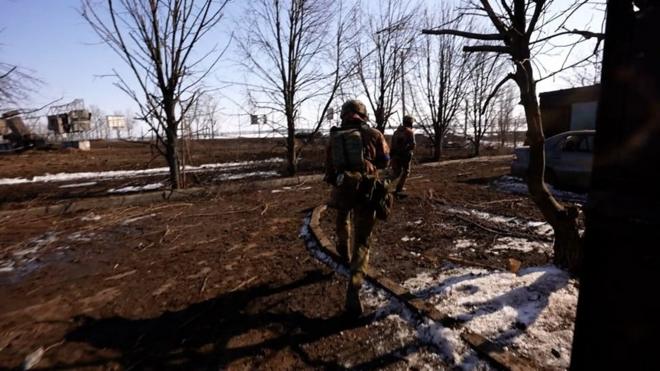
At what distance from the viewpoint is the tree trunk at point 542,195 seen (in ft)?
11.2

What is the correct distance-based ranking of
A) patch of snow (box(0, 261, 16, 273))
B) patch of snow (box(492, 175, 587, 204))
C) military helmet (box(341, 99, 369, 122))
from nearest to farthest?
1. military helmet (box(341, 99, 369, 122))
2. patch of snow (box(0, 261, 16, 273))
3. patch of snow (box(492, 175, 587, 204))

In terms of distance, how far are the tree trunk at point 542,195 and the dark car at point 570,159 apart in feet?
18.0

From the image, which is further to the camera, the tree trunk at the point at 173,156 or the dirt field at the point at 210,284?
the tree trunk at the point at 173,156

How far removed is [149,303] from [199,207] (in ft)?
15.3

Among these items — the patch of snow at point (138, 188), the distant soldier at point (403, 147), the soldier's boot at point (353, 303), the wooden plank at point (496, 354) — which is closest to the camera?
the wooden plank at point (496, 354)

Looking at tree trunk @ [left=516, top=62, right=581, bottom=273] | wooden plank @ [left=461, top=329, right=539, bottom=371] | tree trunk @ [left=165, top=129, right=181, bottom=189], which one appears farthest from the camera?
tree trunk @ [left=165, top=129, right=181, bottom=189]

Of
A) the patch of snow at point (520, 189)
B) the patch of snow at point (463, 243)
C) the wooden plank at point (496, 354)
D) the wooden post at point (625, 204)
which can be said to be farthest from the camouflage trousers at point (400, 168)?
the wooden post at point (625, 204)

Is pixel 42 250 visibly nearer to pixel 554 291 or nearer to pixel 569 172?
pixel 554 291

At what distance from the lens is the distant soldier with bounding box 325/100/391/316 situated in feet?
10.8

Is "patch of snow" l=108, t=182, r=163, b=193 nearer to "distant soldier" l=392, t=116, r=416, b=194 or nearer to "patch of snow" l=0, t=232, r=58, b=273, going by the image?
"patch of snow" l=0, t=232, r=58, b=273

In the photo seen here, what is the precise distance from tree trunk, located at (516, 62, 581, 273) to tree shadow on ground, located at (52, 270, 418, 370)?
7.50ft

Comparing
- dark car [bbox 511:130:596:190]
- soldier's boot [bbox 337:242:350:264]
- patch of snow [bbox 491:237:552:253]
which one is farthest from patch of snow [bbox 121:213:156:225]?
dark car [bbox 511:130:596:190]

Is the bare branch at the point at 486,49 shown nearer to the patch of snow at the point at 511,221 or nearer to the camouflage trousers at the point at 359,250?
the camouflage trousers at the point at 359,250

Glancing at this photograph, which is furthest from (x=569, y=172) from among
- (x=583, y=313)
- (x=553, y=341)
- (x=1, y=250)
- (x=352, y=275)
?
(x=1, y=250)
